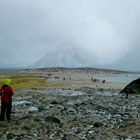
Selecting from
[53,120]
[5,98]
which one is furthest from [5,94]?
[53,120]

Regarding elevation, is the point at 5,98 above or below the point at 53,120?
above

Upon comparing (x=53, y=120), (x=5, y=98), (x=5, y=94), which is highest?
(x=5, y=94)

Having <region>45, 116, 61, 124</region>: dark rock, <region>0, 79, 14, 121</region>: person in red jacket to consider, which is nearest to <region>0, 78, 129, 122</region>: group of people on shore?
<region>0, 79, 14, 121</region>: person in red jacket

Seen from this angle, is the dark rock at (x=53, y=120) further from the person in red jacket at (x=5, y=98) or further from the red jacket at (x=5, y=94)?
the red jacket at (x=5, y=94)

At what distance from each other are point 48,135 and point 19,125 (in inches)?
114

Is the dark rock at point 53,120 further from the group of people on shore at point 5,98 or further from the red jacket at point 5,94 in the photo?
the red jacket at point 5,94

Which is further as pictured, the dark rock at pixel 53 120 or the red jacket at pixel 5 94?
the red jacket at pixel 5 94

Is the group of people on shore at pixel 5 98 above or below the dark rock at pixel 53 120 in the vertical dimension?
above

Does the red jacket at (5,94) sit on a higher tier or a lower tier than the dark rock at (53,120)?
higher

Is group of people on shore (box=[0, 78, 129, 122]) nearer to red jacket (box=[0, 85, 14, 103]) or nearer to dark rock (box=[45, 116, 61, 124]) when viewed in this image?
red jacket (box=[0, 85, 14, 103])

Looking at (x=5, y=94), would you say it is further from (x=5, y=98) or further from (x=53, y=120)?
(x=53, y=120)

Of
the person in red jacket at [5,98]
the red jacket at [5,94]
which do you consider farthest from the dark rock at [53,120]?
the red jacket at [5,94]

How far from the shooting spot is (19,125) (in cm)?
A: 2059

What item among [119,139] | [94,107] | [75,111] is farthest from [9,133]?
[94,107]
